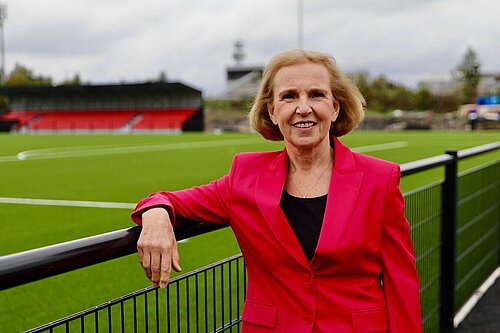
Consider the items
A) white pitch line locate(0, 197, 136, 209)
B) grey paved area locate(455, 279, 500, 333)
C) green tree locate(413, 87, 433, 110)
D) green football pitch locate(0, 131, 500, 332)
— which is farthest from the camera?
green tree locate(413, 87, 433, 110)

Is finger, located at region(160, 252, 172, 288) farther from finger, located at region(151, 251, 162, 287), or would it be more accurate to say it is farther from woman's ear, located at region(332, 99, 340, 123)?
woman's ear, located at region(332, 99, 340, 123)

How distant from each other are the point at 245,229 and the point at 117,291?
411 centimetres

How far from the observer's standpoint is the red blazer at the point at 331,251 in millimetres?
2234

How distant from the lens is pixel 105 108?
66.8 m

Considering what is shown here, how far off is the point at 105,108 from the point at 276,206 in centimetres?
6618

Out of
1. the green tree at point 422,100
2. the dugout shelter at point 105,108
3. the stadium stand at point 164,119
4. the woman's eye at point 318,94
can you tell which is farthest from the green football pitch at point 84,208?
the green tree at point 422,100

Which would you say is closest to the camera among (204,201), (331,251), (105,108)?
(331,251)

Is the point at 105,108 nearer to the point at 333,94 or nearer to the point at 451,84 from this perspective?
the point at 451,84

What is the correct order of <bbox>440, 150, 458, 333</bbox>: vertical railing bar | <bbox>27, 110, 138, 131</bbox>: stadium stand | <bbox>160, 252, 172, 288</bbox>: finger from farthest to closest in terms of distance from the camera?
<bbox>27, 110, 138, 131</bbox>: stadium stand
<bbox>440, 150, 458, 333</bbox>: vertical railing bar
<bbox>160, 252, 172, 288</bbox>: finger

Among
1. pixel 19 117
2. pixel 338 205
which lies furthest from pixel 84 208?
pixel 19 117

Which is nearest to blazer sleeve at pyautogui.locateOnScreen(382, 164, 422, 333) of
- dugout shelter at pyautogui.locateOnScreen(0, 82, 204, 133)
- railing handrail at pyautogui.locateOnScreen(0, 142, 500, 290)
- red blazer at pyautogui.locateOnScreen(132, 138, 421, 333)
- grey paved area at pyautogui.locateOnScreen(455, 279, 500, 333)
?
red blazer at pyautogui.locateOnScreen(132, 138, 421, 333)

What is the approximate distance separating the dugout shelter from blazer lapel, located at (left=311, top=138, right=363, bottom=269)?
182ft

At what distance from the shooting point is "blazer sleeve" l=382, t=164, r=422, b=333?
2.31 meters

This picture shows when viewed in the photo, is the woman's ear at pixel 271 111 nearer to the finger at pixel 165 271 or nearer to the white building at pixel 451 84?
the finger at pixel 165 271
